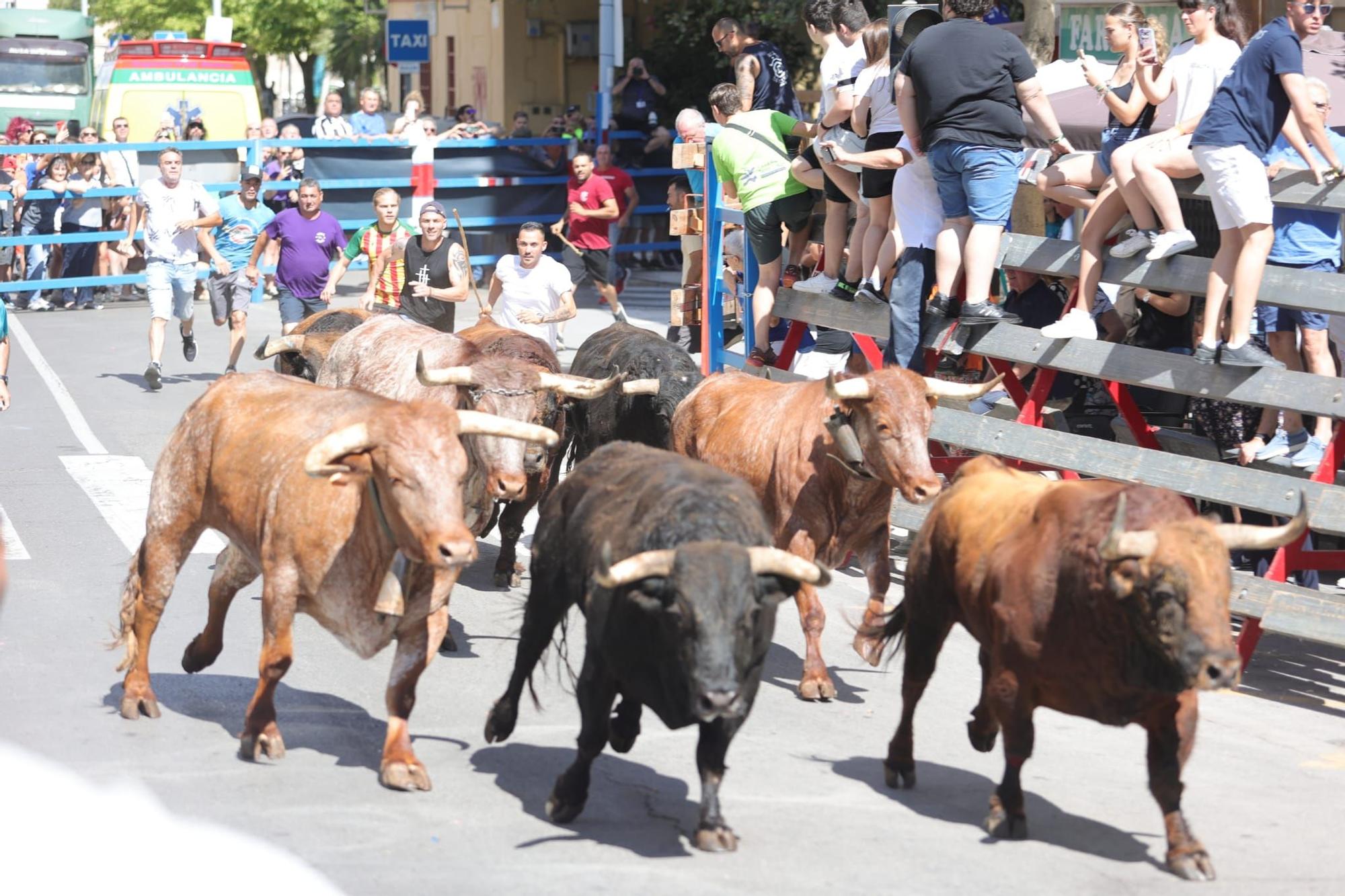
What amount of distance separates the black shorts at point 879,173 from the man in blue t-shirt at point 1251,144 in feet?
7.36

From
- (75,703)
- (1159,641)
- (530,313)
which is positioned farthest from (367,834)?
(530,313)

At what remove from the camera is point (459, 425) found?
6.79 metres

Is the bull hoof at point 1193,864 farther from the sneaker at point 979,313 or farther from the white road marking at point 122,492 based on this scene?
the white road marking at point 122,492

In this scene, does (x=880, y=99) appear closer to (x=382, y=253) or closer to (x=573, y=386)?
(x=573, y=386)

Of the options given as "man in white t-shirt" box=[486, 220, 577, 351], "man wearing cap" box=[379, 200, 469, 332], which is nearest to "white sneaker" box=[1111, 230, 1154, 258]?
"man in white t-shirt" box=[486, 220, 577, 351]

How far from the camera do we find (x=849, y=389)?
7918 mm

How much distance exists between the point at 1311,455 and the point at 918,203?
2.68 meters

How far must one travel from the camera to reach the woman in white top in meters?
9.07

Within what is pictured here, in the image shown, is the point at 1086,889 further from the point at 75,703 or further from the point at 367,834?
the point at 75,703

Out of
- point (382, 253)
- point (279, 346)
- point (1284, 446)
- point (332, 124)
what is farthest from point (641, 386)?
point (332, 124)

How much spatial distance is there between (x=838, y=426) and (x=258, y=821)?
324 cm

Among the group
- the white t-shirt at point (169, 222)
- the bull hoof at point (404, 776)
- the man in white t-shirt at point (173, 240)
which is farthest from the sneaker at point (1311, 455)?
the white t-shirt at point (169, 222)

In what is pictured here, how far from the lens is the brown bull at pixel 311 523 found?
6.55m

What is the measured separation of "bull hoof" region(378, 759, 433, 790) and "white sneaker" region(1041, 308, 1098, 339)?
4564 millimetres
